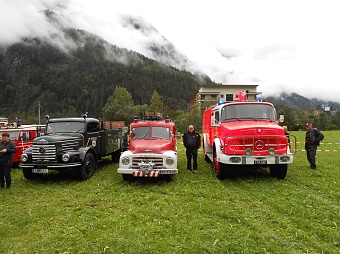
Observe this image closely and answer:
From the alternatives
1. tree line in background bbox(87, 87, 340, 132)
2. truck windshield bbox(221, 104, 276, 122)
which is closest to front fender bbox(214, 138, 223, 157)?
truck windshield bbox(221, 104, 276, 122)

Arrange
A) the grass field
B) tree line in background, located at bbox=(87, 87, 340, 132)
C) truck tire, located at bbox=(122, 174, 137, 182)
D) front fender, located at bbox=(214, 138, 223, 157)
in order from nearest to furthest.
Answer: the grass field → front fender, located at bbox=(214, 138, 223, 157) → truck tire, located at bbox=(122, 174, 137, 182) → tree line in background, located at bbox=(87, 87, 340, 132)

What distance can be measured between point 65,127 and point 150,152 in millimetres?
3786

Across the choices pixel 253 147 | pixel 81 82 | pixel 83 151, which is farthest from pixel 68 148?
pixel 81 82

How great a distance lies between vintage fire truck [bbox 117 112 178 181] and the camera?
25.9ft

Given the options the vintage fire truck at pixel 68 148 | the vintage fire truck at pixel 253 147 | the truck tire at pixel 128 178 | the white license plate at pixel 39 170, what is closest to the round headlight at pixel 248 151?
the vintage fire truck at pixel 253 147

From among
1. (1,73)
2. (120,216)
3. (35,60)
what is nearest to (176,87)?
(35,60)

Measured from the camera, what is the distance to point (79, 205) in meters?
6.29

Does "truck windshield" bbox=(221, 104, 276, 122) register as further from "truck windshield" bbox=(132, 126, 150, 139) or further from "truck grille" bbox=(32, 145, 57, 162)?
"truck grille" bbox=(32, 145, 57, 162)

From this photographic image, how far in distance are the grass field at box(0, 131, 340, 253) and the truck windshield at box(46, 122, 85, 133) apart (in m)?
1.94

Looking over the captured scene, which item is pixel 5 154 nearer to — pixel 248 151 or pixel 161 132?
pixel 161 132

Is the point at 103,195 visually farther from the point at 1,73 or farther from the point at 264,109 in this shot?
the point at 1,73

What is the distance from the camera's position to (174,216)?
5.43 metres

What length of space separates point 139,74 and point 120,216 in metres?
125

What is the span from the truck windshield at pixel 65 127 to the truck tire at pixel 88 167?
44.2 inches
